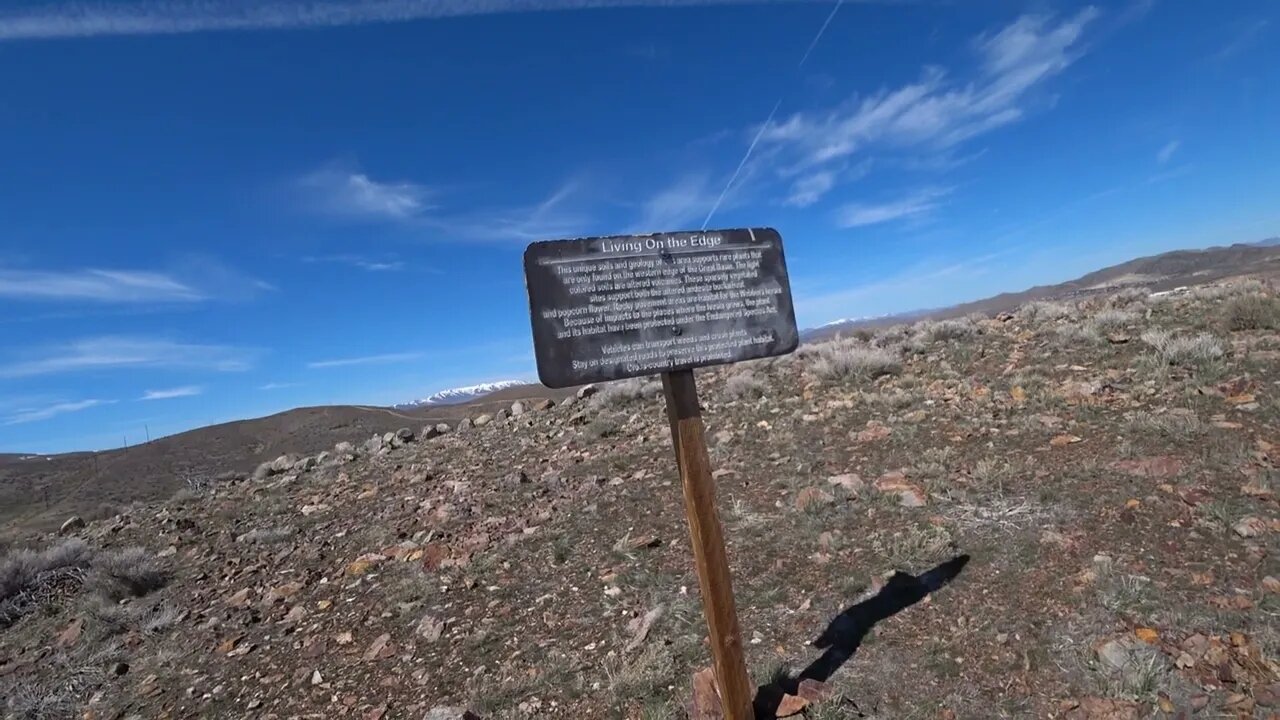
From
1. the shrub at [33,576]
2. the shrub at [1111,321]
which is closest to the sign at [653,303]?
the shrub at [33,576]

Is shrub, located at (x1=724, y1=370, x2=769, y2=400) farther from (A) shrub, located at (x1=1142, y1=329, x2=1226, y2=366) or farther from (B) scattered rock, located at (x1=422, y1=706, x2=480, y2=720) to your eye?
(B) scattered rock, located at (x1=422, y1=706, x2=480, y2=720)

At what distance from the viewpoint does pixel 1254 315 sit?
31.4ft

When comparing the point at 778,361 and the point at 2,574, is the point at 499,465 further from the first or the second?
the point at 778,361

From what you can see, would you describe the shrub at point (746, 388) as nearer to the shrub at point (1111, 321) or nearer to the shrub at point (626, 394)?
the shrub at point (626, 394)

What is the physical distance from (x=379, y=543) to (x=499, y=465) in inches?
101

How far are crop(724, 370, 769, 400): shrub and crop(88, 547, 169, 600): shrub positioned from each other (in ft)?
28.6

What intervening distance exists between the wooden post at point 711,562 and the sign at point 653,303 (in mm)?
273

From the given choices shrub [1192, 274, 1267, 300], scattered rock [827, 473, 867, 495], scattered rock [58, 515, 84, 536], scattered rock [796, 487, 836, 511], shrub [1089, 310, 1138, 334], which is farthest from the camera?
shrub [1192, 274, 1267, 300]

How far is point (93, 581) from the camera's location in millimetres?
7098

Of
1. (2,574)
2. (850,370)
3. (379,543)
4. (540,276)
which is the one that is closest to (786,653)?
(540,276)

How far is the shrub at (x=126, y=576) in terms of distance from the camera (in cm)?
704

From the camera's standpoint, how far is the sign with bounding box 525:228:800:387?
10.4 feet

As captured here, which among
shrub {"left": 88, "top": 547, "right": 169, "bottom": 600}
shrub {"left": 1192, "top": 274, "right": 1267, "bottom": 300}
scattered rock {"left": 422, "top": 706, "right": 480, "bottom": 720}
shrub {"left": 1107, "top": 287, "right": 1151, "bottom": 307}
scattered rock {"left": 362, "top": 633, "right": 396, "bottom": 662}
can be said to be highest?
shrub {"left": 1107, "top": 287, "right": 1151, "bottom": 307}

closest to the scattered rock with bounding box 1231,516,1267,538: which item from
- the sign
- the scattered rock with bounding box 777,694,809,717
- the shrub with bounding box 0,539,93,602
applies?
the scattered rock with bounding box 777,694,809,717
